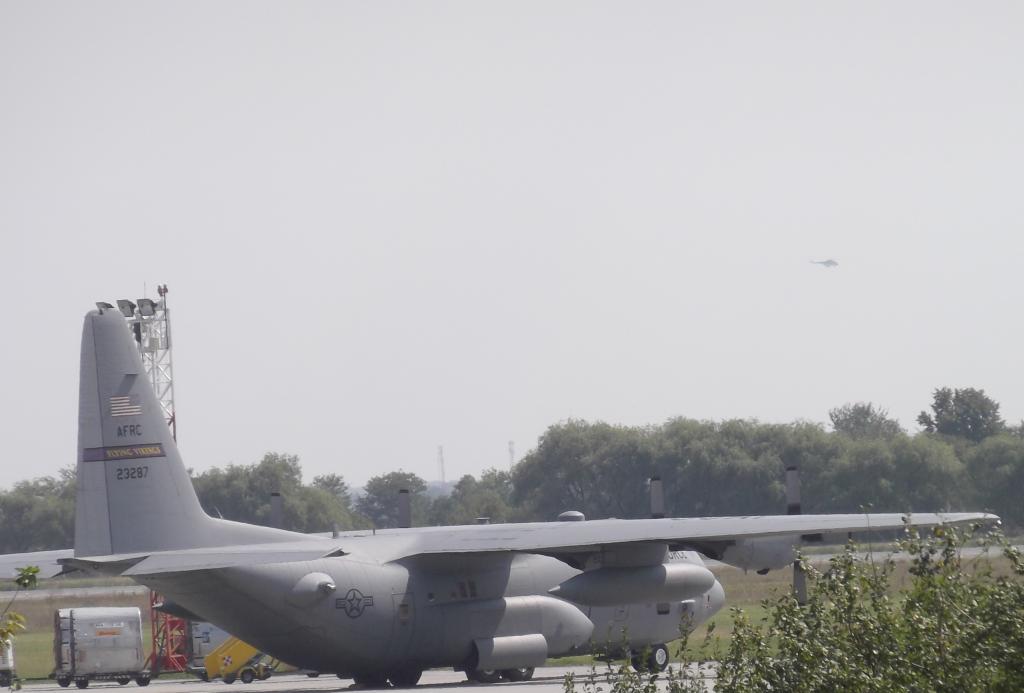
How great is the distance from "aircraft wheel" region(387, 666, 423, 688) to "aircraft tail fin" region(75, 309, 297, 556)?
429cm

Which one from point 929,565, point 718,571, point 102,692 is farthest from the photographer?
point 718,571

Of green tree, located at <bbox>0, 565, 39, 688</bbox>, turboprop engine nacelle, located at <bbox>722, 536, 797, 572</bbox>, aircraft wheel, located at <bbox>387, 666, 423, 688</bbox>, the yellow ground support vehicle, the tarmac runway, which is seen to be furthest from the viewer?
the yellow ground support vehicle

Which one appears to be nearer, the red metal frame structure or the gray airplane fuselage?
the gray airplane fuselage

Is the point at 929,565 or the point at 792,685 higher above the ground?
the point at 929,565

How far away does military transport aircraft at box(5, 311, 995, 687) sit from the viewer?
2570 centimetres

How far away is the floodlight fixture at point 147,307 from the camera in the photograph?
3669 centimetres

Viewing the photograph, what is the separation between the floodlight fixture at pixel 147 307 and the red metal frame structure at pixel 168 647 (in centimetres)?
807

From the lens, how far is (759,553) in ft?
97.6

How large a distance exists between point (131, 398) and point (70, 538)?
58.1 meters

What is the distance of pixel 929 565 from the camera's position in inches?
523

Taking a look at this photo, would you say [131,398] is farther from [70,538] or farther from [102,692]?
[70,538]

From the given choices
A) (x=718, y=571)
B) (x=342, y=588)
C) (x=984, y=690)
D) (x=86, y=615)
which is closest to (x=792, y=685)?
(x=984, y=690)

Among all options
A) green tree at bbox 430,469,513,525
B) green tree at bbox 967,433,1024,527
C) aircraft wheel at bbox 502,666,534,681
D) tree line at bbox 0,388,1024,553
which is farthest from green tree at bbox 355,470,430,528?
aircraft wheel at bbox 502,666,534,681

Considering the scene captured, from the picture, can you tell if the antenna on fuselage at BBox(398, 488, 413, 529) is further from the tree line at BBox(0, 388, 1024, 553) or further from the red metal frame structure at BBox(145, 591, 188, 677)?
the tree line at BBox(0, 388, 1024, 553)
